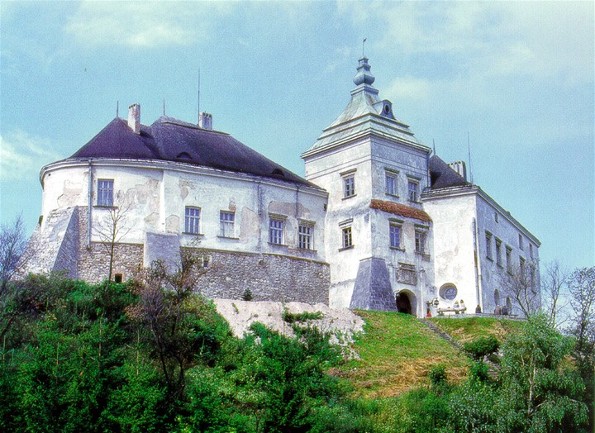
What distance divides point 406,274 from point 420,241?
2175mm

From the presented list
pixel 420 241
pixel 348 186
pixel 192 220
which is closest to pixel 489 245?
pixel 420 241

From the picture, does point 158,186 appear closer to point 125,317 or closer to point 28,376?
point 125,317

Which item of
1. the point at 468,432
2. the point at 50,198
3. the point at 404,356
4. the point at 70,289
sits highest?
the point at 50,198

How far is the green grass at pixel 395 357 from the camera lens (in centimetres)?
3309

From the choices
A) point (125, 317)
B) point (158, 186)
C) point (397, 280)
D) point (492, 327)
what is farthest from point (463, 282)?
point (125, 317)

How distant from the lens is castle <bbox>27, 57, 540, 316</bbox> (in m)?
42.3

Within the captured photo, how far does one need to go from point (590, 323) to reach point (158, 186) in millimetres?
19559

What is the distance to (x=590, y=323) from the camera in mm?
35250

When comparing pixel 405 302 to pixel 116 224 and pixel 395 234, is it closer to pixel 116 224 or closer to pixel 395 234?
pixel 395 234

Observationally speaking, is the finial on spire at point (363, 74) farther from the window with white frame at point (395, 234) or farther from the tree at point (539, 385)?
the tree at point (539, 385)

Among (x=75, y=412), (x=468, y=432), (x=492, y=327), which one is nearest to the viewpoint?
(x=75, y=412)

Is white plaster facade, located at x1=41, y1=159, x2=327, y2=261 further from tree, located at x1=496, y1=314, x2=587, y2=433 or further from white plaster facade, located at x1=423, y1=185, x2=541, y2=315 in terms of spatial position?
tree, located at x1=496, y1=314, x2=587, y2=433

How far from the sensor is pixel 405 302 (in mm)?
47500

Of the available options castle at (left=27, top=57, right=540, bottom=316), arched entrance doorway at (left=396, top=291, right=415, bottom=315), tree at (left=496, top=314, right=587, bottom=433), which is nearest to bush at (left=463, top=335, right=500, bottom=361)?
tree at (left=496, top=314, right=587, bottom=433)
